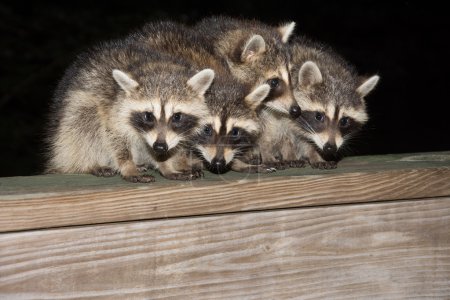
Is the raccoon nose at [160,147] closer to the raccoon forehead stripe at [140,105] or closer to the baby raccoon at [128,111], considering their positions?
the baby raccoon at [128,111]

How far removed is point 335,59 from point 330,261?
201 cm

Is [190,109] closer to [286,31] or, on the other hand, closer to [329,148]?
[329,148]

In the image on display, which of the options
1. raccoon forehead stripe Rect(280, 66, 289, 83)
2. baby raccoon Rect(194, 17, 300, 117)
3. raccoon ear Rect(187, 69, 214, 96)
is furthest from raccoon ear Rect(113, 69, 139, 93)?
raccoon forehead stripe Rect(280, 66, 289, 83)

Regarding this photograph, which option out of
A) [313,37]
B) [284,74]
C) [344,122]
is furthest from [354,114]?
[313,37]

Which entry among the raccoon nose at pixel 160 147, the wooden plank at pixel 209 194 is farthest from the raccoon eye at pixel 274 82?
the wooden plank at pixel 209 194

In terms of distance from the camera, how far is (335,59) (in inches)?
164

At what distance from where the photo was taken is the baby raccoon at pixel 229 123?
3.16 meters

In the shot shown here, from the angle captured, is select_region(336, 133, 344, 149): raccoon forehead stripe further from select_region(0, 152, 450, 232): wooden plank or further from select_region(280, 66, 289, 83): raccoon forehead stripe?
select_region(0, 152, 450, 232): wooden plank

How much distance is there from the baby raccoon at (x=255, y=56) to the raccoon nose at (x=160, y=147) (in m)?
0.70

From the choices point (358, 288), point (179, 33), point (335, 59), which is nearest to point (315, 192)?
point (358, 288)

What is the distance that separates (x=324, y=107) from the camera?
389 centimetres

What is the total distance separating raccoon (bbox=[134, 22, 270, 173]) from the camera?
10.4 ft

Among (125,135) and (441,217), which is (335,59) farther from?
(441,217)

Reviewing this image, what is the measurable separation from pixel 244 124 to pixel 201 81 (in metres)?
0.38
